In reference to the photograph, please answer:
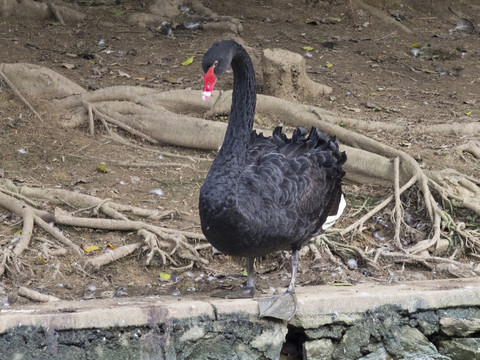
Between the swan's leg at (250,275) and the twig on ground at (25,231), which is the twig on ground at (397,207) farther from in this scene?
the twig on ground at (25,231)

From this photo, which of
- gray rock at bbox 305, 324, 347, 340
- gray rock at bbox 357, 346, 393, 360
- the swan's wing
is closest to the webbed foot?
gray rock at bbox 305, 324, 347, 340

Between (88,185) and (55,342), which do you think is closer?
(55,342)

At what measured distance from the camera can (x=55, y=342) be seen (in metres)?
3.60

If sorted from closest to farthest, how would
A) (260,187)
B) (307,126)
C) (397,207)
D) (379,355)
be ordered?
(260,187), (379,355), (397,207), (307,126)

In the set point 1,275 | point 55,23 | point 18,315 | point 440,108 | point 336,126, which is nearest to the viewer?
point 18,315

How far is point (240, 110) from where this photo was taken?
4285 mm

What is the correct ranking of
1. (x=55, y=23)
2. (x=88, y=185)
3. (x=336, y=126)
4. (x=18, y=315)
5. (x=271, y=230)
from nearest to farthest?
1. (x=18, y=315)
2. (x=271, y=230)
3. (x=88, y=185)
4. (x=336, y=126)
5. (x=55, y=23)

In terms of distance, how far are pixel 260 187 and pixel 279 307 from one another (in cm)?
66

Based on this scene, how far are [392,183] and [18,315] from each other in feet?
12.2

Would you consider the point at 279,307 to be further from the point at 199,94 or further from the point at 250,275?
the point at 199,94

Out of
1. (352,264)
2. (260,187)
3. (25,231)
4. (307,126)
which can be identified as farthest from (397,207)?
(25,231)

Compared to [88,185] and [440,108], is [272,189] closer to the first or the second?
[88,185]

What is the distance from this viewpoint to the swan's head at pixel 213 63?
3824 millimetres

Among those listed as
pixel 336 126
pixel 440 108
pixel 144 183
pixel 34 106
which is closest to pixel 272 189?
pixel 144 183
